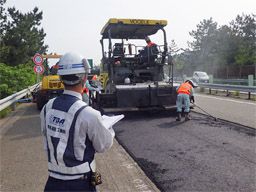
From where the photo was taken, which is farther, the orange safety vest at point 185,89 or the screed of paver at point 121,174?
the orange safety vest at point 185,89

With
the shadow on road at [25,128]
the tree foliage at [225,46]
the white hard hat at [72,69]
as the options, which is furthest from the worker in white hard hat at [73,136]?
the tree foliage at [225,46]

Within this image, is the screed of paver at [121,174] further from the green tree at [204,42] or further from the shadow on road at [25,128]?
the green tree at [204,42]

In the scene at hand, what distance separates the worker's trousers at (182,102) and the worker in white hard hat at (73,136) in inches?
286

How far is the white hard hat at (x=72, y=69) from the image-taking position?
99.6 inches

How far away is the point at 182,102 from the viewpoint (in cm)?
977

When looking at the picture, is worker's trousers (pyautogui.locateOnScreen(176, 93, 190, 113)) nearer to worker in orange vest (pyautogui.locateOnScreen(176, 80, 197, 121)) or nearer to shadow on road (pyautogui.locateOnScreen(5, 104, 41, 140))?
worker in orange vest (pyautogui.locateOnScreen(176, 80, 197, 121))

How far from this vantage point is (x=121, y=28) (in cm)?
1110

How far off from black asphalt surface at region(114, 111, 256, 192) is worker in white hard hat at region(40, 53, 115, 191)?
2.16m

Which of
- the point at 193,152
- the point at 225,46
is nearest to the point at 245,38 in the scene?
the point at 225,46

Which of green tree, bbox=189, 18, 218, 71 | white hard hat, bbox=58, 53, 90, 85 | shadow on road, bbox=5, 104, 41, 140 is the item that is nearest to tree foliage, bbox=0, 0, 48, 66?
shadow on road, bbox=5, 104, 41, 140

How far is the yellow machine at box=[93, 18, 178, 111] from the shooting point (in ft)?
33.2

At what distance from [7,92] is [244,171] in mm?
12569

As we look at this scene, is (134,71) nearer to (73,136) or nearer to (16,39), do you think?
(73,136)

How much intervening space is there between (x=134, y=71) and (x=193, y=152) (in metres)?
5.72
